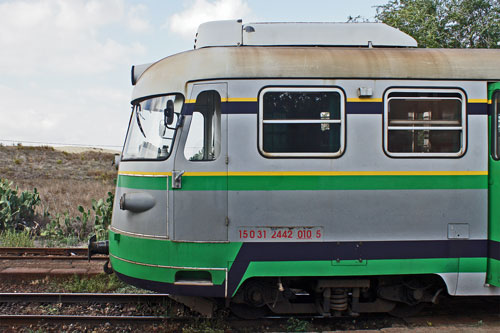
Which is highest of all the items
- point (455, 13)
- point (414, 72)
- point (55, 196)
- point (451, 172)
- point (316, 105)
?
point (455, 13)

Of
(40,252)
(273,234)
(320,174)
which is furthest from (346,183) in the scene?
(40,252)

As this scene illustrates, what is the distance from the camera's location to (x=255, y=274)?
15.8 ft

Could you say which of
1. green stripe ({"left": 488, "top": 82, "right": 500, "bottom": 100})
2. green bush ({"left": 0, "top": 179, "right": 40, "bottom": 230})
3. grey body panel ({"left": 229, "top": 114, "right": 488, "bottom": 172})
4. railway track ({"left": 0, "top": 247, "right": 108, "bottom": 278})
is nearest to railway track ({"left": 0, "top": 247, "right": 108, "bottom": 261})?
railway track ({"left": 0, "top": 247, "right": 108, "bottom": 278})

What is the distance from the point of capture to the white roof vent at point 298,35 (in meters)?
5.36

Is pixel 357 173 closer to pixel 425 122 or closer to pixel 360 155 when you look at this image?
pixel 360 155

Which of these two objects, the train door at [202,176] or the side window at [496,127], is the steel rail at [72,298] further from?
the side window at [496,127]

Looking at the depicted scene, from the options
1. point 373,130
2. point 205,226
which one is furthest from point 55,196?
point 373,130

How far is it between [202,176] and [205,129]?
59cm

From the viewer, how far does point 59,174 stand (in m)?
29.2

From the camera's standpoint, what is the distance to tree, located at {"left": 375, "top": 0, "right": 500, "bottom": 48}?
11.5m

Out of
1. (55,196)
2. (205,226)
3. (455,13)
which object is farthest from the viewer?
(55,196)

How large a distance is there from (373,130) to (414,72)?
891mm

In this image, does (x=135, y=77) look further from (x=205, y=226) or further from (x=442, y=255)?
(x=442, y=255)

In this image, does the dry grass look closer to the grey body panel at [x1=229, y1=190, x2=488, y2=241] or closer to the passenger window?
the grey body panel at [x1=229, y1=190, x2=488, y2=241]
